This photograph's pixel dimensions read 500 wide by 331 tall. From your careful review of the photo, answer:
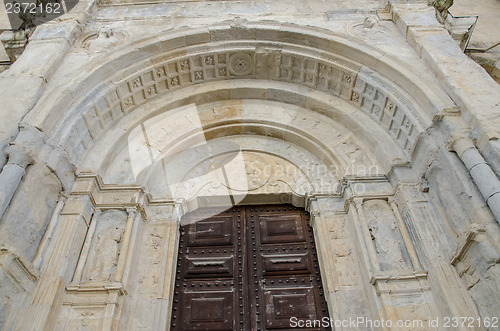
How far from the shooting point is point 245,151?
6.93 m

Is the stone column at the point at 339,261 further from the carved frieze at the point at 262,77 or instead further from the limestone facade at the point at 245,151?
the carved frieze at the point at 262,77

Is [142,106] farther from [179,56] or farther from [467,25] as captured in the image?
[467,25]

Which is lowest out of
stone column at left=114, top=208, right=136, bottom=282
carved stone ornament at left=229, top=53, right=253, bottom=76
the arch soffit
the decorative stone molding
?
the decorative stone molding

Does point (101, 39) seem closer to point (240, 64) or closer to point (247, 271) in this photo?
point (240, 64)

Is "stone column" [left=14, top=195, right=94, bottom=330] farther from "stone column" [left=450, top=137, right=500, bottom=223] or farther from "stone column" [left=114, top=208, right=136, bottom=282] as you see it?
"stone column" [left=450, top=137, right=500, bottom=223]

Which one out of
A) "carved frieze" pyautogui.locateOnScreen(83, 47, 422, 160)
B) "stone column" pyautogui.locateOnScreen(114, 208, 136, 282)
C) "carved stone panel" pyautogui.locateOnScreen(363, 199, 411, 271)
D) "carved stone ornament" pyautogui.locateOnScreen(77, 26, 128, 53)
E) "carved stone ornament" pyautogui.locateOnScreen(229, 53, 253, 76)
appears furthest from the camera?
"carved stone ornament" pyautogui.locateOnScreen(229, 53, 253, 76)

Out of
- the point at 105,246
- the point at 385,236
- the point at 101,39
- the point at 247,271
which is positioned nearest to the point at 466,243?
the point at 385,236

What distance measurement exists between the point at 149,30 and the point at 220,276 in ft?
14.2

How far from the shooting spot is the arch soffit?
5.86m

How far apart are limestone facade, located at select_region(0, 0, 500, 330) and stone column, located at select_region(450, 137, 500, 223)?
0.02 meters

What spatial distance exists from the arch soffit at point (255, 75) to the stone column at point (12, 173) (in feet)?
2.62

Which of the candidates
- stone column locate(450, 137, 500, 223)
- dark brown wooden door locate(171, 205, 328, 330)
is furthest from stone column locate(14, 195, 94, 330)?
stone column locate(450, 137, 500, 223)

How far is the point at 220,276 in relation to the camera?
5.40 m

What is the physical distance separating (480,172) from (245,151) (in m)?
3.62
